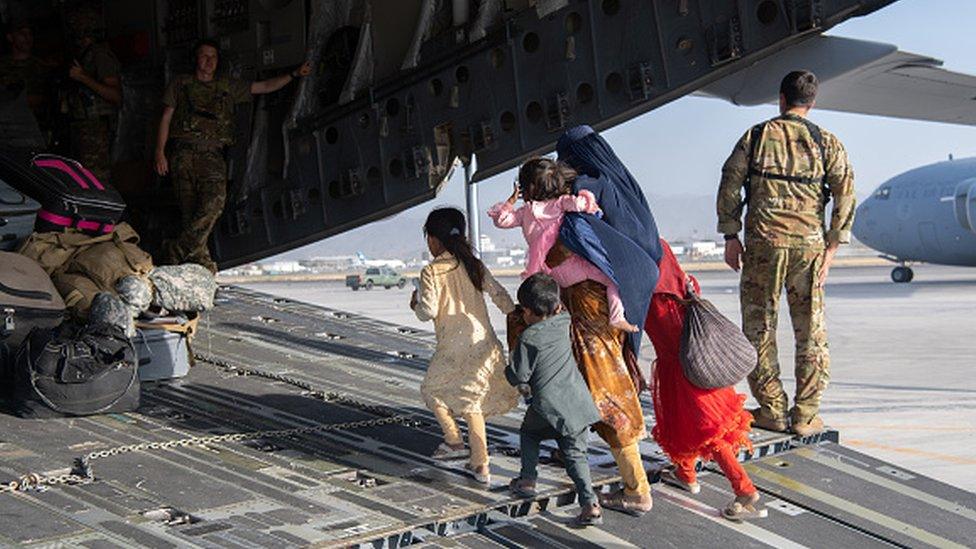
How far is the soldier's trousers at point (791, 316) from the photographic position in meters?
5.54

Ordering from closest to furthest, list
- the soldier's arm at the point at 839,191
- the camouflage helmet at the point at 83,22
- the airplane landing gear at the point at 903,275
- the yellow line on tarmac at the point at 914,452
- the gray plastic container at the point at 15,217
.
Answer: the soldier's arm at the point at 839,191 → the gray plastic container at the point at 15,217 → the yellow line on tarmac at the point at 914,452 → the camouflage helmet at the point at 83,22 → the airplane landing gear at the point at 903,275

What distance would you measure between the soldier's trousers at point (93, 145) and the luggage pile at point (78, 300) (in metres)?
1.87

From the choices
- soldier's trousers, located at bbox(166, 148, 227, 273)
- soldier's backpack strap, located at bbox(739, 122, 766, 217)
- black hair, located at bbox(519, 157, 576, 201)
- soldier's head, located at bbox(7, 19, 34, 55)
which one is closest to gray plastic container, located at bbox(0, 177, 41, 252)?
soldier's trousers, located at bbox(166, 148, 227, 273)

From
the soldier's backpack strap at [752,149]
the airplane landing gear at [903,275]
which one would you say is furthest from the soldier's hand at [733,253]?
the airplane landing gear at [903,275]

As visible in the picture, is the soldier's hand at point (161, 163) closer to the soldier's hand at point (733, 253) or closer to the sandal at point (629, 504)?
the soldier's hand at point (733, 253)

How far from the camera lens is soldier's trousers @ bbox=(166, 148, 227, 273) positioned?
795cm

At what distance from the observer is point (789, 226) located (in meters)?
5.50

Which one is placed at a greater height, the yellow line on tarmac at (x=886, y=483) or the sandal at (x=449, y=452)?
the sandal at (x=449, y=452)

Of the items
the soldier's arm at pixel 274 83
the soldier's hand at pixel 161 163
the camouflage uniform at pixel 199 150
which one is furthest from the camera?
the soldier's arm at pixel 274 83

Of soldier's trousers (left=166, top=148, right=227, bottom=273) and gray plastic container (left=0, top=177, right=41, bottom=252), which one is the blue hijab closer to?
gray plastic container (left=0, top=177, right=41, bottom=252)

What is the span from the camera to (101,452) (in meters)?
4.78

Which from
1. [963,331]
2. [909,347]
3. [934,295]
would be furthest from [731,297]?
[909,347]

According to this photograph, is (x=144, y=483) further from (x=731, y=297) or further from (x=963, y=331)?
(x=731, y=297)

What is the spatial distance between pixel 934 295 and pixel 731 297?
413 cm
